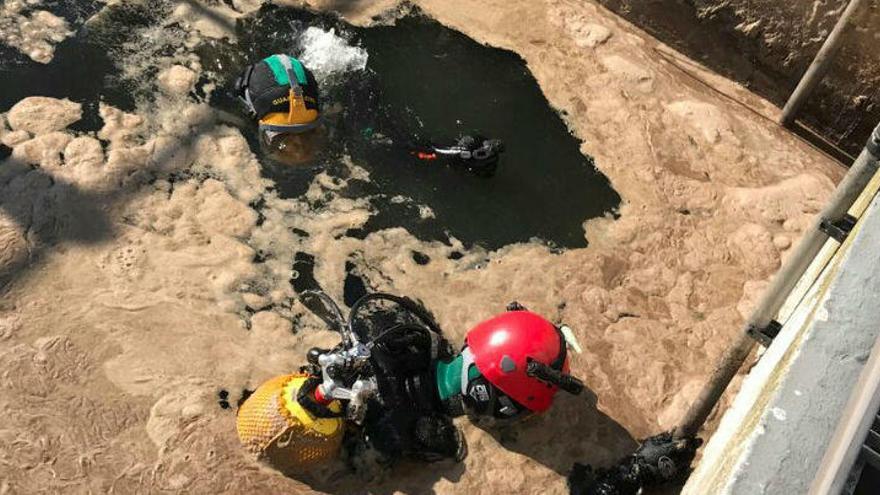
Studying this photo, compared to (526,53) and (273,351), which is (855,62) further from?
(273,351)

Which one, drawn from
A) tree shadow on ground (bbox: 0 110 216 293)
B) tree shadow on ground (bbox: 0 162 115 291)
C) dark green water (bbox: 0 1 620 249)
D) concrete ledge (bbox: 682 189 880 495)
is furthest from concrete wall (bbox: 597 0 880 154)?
tree shadow on ground (bbox: 0 162 115 291)

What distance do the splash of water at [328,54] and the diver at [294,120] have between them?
0.55m

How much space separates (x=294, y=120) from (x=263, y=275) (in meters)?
1.28

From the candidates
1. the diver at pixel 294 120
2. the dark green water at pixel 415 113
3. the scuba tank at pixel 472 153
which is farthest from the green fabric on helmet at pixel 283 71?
the scuba tank at pixel 472 153

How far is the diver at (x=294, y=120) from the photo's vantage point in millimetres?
A: 5844

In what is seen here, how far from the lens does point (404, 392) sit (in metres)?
4.77

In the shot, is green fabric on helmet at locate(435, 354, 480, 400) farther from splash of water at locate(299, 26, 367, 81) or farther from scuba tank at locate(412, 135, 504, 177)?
splash of water at locate(299, 26, 367, 81)

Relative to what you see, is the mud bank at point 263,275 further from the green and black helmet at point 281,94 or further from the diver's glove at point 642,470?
the green and black helmet at point 281,94

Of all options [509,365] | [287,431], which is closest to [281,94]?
[287,431]

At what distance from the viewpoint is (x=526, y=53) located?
724 cm

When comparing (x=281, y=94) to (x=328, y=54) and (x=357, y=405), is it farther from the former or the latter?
(x=357, y=405)

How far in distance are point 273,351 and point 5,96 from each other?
302 centimetres

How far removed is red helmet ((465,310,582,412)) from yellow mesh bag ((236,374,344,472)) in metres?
0.90

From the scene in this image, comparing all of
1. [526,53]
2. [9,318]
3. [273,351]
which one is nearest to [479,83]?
[526,53]
